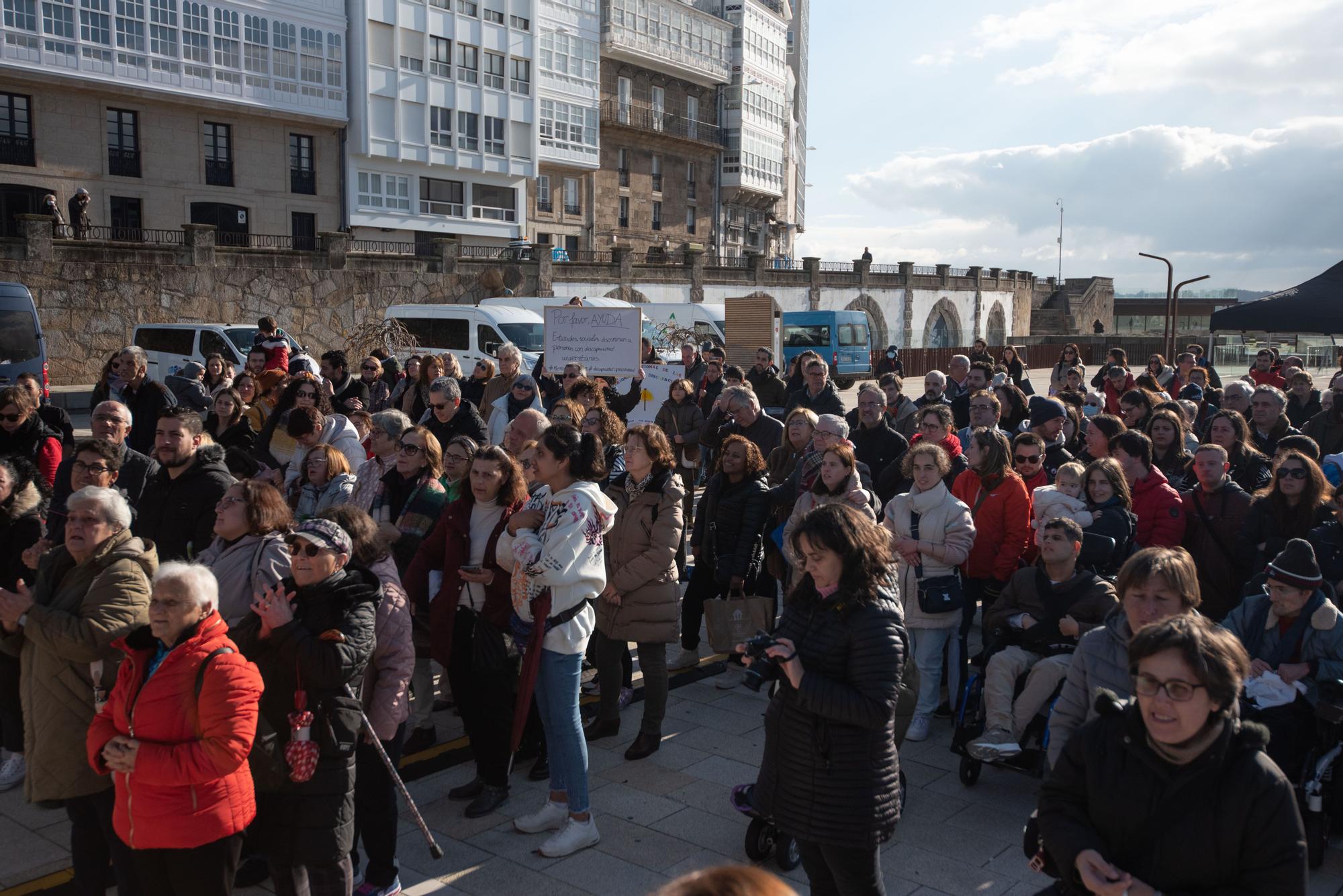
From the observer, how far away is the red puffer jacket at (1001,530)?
6.82m

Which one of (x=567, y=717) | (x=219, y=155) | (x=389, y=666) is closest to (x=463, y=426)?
(x=567, y=717)

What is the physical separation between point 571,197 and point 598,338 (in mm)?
41585

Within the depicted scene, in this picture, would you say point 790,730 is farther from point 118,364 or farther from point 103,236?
point 103,236

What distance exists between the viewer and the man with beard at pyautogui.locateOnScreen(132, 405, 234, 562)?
598cm

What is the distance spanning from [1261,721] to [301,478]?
5.50 meters

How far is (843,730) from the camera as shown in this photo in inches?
144

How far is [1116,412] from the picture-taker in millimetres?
12531

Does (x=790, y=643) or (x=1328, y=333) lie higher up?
(x=1328, y=333)

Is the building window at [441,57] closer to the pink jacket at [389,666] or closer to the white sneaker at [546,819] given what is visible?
the white sneaker at [546,819]

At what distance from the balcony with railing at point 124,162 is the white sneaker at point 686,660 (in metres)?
34.9

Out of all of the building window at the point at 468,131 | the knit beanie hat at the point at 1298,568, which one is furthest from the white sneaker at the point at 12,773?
the building window at the point at 468,131

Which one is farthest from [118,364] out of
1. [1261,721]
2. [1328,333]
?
[1328,333]

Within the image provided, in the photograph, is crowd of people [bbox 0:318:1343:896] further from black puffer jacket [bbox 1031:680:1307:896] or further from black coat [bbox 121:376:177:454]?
black coat [bbox 121:376:177:454]

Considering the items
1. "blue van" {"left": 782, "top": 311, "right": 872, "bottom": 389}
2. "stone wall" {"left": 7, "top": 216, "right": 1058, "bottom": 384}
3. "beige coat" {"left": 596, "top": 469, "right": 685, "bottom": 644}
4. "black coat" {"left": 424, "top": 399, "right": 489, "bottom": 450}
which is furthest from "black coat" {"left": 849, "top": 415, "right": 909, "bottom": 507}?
"blue van" {"left": 782, "top": 311, "right": 872, "bottom": 389}
